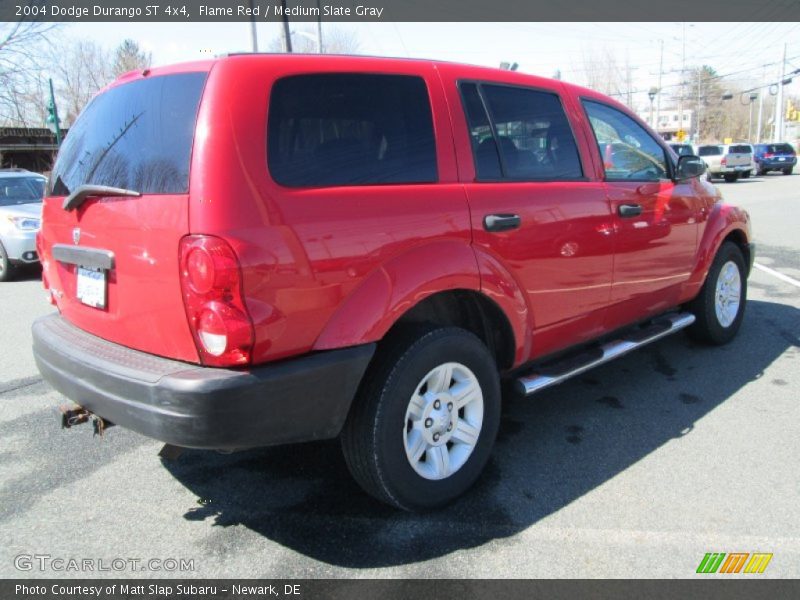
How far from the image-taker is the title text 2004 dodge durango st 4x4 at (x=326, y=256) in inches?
86.4

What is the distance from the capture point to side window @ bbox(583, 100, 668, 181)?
12.3 ft

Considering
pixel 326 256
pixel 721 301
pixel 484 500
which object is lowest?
pixel 484 500

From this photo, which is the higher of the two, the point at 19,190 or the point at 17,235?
the point at 19,190

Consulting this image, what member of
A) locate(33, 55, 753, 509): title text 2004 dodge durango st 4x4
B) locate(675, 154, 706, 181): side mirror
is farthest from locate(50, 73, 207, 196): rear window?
locate(675, 154, 706, 181): side mirror

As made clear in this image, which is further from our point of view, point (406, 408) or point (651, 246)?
point (651, 246)

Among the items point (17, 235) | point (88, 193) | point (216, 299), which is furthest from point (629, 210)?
point (17, 235)

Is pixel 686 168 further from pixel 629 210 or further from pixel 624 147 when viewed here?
pixel 629 210

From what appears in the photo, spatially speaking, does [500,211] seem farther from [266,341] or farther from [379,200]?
[266,341]

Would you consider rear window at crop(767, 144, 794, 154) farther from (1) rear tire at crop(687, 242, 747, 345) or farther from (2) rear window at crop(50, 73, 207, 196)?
(2) rear window at crop(50, 73, 207, 196)

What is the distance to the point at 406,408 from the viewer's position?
259cm

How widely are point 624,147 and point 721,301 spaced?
5.91 ft

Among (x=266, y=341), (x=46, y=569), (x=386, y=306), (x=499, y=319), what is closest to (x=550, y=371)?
(x=499, y=319)

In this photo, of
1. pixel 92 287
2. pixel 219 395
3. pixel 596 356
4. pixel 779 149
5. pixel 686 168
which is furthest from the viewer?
pixel 779 149

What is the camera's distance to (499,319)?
3.11m
